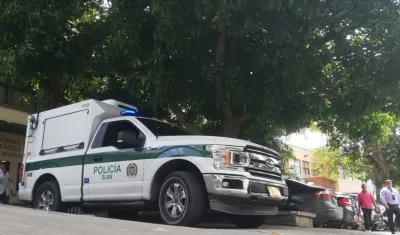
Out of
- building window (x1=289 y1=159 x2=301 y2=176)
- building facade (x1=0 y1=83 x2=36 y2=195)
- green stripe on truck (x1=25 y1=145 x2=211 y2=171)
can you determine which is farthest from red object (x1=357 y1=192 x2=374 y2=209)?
building facade (x1=0 y1=83 x2=36 y2=195)

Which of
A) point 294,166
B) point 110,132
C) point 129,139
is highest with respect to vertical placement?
point 294,166

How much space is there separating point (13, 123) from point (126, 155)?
10887 mm

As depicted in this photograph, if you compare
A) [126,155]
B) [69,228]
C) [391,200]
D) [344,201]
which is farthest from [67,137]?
[391,200]

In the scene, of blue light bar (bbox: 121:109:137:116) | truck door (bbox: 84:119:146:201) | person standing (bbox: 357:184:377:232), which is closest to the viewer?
truck door (bbox: 84:119:146:201)

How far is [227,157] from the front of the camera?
25.0 feet

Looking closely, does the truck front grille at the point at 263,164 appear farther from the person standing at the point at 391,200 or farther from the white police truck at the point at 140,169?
the person standing at the point at 391,200

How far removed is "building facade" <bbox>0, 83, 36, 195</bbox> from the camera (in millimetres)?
18641

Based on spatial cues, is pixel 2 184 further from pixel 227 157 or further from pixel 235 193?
pixel 235 193

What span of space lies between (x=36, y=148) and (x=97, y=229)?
5130mm

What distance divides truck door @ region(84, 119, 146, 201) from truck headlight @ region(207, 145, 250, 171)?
1415 mm

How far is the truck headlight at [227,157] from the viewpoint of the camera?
24.9 feet

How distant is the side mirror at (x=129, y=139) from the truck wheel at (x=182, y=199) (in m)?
0.99

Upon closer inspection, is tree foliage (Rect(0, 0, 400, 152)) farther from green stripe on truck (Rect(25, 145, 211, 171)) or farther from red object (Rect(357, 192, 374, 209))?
red object (Rect(357, 192, 374, 209))

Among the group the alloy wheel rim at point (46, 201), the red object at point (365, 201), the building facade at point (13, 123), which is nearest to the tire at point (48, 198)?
the alloy wheel rim at point (46, 201)
